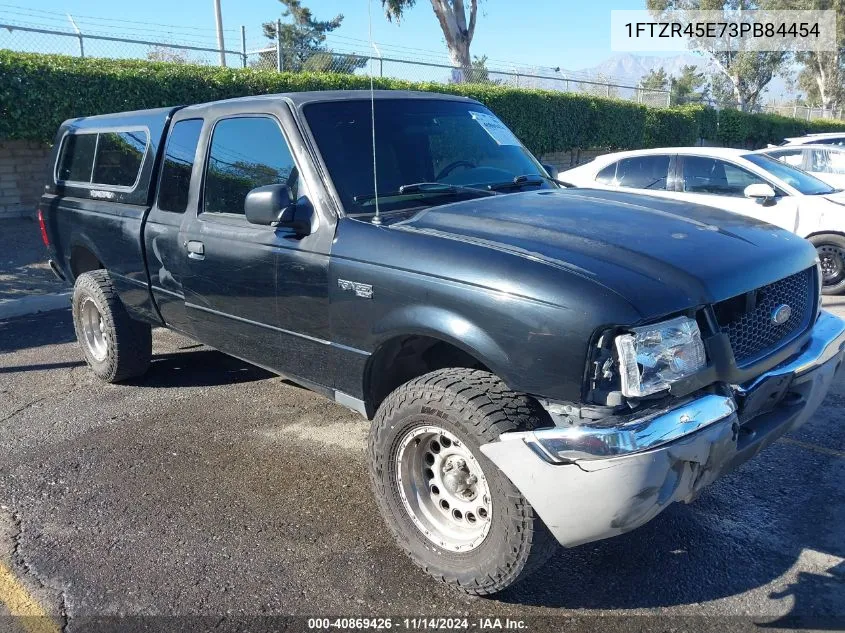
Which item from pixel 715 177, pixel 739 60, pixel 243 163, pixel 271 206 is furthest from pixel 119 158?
pixel 739 60

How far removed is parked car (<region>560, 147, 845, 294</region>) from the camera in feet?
26.8

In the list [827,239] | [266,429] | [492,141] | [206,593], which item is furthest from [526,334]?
[827,239]

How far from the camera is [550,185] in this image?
170 inches

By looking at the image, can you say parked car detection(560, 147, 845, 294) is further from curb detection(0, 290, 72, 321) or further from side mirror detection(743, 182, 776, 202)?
curb detection(0, 290, 72, 321)

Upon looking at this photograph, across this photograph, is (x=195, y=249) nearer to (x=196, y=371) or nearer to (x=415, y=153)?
(x=415, y=153)

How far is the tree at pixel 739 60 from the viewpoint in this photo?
4331 centimetres

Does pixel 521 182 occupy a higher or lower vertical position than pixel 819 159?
lower

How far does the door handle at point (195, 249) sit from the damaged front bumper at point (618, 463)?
7.36 feet

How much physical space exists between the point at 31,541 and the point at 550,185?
3313 mm

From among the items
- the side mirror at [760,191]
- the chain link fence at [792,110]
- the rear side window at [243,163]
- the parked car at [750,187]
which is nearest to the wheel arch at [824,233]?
the parked car at [750,187]

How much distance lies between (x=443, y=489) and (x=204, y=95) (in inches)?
403

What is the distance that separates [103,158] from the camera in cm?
536

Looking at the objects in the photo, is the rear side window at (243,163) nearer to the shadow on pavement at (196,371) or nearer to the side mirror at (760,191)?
the shadow on pavement at (196,371)

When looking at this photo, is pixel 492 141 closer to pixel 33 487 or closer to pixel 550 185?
pixel 550 185
